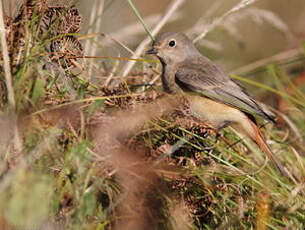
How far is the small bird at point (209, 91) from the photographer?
4.32 metres

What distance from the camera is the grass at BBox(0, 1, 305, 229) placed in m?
2.53

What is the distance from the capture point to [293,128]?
4.33 m

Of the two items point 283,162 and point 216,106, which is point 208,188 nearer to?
point 283,162

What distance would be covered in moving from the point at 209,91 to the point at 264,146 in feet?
2.98

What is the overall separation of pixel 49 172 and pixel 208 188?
1128 millimetres

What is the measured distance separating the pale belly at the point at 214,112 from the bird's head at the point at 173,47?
A: 2.56 ft

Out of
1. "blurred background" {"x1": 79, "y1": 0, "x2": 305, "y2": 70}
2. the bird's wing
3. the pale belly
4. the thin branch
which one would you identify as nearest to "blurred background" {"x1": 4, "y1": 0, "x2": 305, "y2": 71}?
"blurred background" {"x1": 79, "y1": 0, "x2": 305, "y2": 70}

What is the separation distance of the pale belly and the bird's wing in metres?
0.07

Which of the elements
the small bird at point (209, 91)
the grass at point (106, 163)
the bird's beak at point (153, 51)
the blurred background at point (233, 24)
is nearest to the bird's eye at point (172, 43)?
the small bird at point (209, 91)

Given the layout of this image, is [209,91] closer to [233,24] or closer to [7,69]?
[7,69]

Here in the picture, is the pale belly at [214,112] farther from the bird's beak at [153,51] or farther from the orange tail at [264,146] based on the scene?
the bird's beak at [153,51]

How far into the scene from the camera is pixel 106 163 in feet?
9.01

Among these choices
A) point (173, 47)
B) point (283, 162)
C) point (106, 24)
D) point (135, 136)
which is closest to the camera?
point (135, 136)

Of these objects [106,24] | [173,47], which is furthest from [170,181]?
[106,24]
